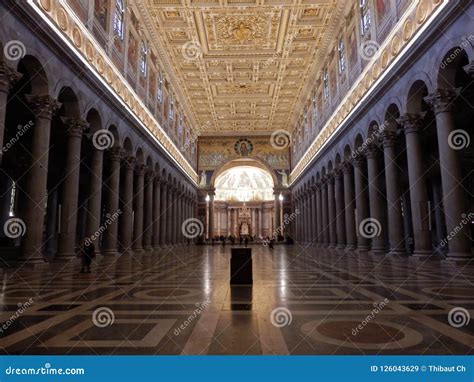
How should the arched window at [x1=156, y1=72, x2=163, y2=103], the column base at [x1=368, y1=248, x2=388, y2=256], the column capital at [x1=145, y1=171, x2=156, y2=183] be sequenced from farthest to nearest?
the arched window at [x1=156, y1=72, x2=163, y2=103] → the column capital at [x1=145, y1=171, x2=156, y2=183] → the column base at [x1=368, y1=248, x2=388, y2=256]

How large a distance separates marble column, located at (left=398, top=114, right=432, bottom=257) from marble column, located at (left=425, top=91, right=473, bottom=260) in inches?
76.4

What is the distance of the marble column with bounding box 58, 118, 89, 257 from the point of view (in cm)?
1278

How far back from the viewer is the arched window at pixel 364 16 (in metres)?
17.9

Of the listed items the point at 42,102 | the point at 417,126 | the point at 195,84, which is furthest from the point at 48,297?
the point at 195,84

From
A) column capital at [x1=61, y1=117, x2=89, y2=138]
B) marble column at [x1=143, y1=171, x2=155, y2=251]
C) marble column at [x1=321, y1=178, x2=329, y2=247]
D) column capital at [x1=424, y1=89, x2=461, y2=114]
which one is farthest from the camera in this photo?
marble column at [x1=321, y1=178, x2=329, y2=247]

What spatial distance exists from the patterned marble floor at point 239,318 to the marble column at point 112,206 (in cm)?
969

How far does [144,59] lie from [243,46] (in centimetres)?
690

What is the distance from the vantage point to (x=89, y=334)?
3.62 metres

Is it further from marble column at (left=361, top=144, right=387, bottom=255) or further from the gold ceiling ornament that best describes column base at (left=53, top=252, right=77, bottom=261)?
marble column at (left=361, top=144, right=387, bottom=255)

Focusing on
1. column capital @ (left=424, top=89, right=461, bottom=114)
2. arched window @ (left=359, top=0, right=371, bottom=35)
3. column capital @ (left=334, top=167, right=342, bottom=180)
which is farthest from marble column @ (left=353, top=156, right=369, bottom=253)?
column capital @ (left=424, top=89, right=461, bottom=114)

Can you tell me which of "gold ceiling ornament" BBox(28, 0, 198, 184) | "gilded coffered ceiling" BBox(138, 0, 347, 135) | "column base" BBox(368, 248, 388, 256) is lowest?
"column base" BBox(368, 248, 388, 256)

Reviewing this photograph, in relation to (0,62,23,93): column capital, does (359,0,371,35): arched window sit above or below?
above

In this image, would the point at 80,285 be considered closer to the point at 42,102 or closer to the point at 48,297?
the point at 48,297

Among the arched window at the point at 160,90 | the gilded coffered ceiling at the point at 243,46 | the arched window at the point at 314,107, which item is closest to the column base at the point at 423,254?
the gilded coffered ceiling at the point at 243,46
